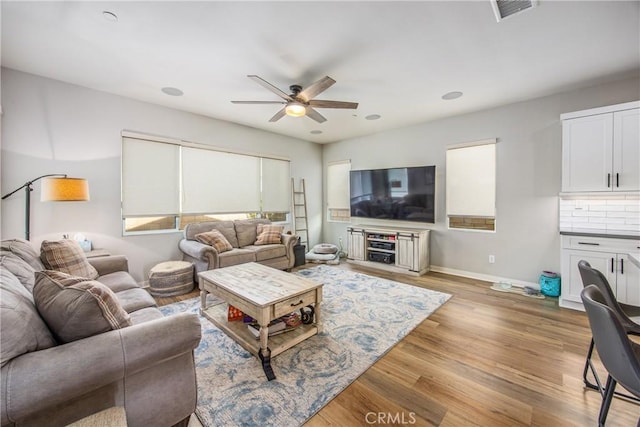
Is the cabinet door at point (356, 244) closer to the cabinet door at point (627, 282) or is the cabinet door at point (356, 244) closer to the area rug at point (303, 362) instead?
the area rug at point (303, 362)

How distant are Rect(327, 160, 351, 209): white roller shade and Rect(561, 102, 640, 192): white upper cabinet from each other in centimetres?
376

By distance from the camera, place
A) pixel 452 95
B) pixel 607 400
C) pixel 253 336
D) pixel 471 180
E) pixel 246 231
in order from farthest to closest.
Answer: pixel 246 231 < pixel 471 180 < pixel 452 95 < pixel 253 336 < pixel 607 400

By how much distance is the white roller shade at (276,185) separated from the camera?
537 cm

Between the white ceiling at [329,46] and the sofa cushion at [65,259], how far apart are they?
6.21 ft

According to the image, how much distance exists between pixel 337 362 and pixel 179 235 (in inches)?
132

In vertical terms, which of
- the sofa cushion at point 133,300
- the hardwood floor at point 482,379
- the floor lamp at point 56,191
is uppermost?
the floor lamp at point 56,191

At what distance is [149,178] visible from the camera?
3.85 metres

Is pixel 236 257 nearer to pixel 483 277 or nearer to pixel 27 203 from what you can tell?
pixel 27 203

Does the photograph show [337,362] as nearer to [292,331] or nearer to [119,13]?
[292,331]

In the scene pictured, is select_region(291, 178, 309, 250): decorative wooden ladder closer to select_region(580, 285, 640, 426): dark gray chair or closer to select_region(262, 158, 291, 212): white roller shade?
select_region(262, 158, 291, 212): white roller shade

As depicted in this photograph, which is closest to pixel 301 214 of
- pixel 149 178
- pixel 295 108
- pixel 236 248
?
pixel 236 248

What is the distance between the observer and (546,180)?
3.58 m

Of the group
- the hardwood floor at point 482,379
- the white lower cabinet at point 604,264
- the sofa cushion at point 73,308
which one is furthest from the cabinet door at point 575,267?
the sofa cushion at point 73,308

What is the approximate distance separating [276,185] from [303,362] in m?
4.04
